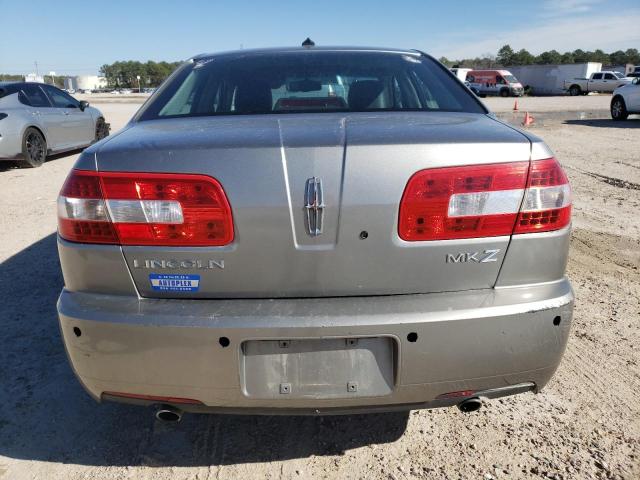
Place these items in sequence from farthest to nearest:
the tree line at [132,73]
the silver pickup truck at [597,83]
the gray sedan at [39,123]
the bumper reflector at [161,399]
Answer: the tree line at [132,73]
the silver pickup truck at [597,83]
the gray sedan at [39,123]
the bumper reflector at [161,399]

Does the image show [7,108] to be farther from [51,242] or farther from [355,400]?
[355,400]

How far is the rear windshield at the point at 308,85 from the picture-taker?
246 centimetres

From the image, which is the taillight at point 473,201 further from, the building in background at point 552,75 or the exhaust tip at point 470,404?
the building in background at point 552,75

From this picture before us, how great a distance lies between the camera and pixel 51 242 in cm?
484

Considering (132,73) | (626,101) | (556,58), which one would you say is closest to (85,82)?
(132,73)

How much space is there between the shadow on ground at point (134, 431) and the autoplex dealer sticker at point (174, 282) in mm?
850

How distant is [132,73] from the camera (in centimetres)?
12256

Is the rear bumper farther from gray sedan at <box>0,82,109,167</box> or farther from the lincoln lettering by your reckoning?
gray sedan at <box>0,82,109,167</box>

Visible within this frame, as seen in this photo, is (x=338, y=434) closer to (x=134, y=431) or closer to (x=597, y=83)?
(x=134, y=431)

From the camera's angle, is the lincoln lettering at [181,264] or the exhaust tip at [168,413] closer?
the lincoln lettering at [181,264]

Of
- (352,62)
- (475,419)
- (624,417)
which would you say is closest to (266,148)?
(352,62)

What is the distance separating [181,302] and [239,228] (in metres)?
0.33

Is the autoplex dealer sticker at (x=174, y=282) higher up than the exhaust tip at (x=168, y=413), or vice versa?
the autoplex dealer sticker at (x=174, y=282)

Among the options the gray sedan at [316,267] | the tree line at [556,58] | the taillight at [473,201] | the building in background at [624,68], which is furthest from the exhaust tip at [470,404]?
the tree line at [556,58]
